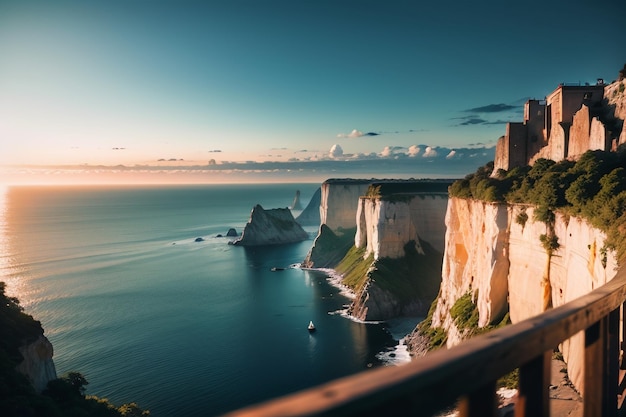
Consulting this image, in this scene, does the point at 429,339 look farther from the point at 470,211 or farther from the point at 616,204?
the point at 616,204

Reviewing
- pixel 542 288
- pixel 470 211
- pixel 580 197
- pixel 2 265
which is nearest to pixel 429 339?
pixel 470 211

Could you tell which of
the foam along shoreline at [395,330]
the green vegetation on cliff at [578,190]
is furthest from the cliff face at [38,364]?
the green vegetation on cliff at [578,190]

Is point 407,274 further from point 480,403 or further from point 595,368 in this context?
point 480,403

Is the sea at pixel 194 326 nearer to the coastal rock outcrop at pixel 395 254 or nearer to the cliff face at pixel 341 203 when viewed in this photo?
the coastal rock outcrop at pixel 395 254

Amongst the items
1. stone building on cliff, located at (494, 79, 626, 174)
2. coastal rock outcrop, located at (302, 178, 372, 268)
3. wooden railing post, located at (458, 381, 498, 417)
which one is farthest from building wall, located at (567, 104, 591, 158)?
coastal rock outcrop, located at (302, 178, 372, 268)

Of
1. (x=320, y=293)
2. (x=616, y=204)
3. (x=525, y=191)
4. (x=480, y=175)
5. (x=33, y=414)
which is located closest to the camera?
(x=616, y=204)

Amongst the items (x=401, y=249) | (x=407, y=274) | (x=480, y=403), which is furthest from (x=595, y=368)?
(x=401, y=249)

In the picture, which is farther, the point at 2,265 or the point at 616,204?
the point at 2,265
